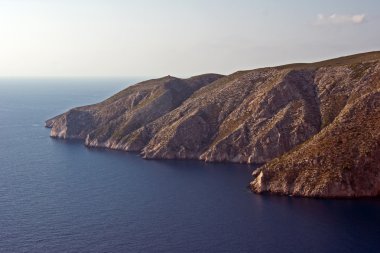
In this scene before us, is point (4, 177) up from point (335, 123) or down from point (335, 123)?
down

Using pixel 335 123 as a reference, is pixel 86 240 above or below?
below

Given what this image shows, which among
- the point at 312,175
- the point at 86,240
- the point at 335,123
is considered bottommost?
the point at 86,240

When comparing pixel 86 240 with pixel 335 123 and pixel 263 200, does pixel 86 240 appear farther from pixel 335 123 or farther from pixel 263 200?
pixel 335 123

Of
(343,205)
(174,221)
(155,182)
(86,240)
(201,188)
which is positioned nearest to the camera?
(86,240)

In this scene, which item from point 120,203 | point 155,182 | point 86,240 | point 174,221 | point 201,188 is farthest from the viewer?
point 155,182

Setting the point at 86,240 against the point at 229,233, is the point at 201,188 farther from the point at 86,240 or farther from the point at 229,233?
the point at 86,240

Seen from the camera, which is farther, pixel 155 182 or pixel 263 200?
pixel 155 182

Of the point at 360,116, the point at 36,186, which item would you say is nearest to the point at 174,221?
the point at 36,186

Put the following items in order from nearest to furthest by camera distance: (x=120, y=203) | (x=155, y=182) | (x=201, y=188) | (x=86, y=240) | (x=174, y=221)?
(x=86, y=240) < (x=174, y=221) < (x=120, y=203) < (x=201, y=188) < (x=155, y=182)

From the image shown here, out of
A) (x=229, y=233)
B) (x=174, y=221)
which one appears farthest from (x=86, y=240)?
(x=229, y=233)
